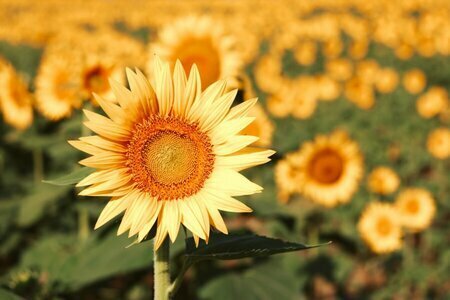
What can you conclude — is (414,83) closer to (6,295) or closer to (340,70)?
(340,70)

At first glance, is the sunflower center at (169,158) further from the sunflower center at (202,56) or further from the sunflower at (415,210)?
the sunflower at (415,210)

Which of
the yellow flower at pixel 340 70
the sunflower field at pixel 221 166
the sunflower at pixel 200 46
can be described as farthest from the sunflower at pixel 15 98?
the yellow flower at pixel 340 70

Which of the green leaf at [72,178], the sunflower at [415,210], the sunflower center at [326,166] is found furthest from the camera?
the sunflower at [415,210]

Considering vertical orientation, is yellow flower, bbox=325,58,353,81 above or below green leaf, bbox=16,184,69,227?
above

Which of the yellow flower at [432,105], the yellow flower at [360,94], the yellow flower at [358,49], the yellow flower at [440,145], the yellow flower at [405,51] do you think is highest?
the yellow flower at [358,49]

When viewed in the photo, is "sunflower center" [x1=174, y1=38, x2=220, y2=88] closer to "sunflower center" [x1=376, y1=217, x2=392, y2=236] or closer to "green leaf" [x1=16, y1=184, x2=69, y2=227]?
"green leaf" [x1=16, y1=184, x2=69, y2=227]

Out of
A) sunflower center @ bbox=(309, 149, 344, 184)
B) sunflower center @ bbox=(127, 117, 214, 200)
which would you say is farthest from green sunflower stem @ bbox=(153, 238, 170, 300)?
sunflower center @ bbox=(309, 149, 344, 184)

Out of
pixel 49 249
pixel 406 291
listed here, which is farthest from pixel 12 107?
pixel 406 291
